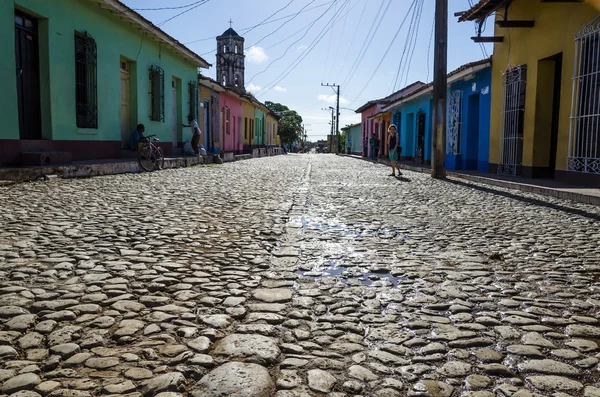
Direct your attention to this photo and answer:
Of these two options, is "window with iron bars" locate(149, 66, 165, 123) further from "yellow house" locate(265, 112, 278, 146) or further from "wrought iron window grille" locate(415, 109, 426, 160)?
"yellow house" locate(265, 112, 278, 146)

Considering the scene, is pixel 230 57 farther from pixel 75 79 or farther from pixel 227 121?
pixel 75 79

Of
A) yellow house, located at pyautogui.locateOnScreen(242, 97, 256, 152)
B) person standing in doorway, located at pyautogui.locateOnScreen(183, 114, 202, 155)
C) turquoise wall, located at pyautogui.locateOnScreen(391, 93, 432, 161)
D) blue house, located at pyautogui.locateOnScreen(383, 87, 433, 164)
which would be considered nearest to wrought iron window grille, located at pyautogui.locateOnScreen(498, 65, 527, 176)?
blue house, located at pyautogui.locateOnScreen(383, 87, 433, 164)

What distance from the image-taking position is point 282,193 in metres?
8.83

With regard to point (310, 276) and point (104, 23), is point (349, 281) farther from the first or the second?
point (104, 23)

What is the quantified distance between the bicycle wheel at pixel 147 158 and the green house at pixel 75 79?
3.72 ft

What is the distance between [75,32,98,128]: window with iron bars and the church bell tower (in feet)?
101

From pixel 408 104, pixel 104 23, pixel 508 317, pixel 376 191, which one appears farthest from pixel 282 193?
pixel 408 104

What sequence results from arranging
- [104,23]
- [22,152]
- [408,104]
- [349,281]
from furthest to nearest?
[408,104] < [104,23] < [22,152] < [349,281]

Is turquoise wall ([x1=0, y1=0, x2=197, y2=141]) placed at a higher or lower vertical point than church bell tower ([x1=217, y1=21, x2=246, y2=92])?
lower

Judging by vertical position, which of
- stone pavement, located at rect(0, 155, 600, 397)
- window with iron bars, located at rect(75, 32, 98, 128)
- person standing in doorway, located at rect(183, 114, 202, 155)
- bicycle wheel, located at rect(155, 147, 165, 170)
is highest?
window with iron bars, located at rect(75, 32, 98, 128)

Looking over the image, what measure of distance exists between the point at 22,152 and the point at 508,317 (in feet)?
30.8

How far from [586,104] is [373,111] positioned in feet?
90.8

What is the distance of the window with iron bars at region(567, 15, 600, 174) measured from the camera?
31.2 feet

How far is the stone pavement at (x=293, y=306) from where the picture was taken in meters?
1.91
